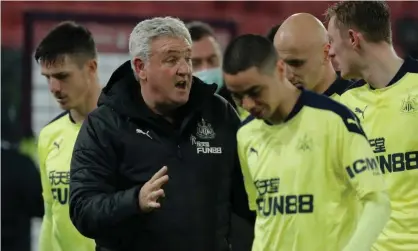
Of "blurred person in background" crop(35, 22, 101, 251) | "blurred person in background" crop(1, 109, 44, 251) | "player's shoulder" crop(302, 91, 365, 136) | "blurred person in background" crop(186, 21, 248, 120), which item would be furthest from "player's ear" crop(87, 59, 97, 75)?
"player's shoulder" crop(302, 91, 365, 136)

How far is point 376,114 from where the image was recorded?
4.84m

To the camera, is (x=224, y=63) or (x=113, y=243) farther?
(x=113, y=243)

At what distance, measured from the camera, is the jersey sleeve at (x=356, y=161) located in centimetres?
388

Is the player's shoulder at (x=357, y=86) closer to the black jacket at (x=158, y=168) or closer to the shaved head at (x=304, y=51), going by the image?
the shaved head at (x=304, y=51)

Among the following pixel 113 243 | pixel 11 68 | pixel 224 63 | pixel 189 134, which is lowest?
pixel 11 68

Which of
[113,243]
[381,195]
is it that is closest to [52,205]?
[113,243]

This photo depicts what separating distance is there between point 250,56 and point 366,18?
93 centimetres

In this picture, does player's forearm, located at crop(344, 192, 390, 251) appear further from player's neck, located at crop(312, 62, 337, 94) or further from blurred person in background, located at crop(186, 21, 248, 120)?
blurred person in background, located at crop(186, 21, 248, 120)

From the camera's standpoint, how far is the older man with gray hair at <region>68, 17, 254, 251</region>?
14.9ft

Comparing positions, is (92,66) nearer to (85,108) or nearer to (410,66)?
(85,108)

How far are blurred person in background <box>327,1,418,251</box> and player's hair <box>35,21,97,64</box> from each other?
159cm

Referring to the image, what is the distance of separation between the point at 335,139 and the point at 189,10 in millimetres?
6376

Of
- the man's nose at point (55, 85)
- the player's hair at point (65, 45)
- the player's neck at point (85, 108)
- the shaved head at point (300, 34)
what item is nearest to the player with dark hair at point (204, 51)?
the player's hair at point (65, 45)

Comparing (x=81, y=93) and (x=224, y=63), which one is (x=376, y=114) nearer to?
(x=224, y=63)
